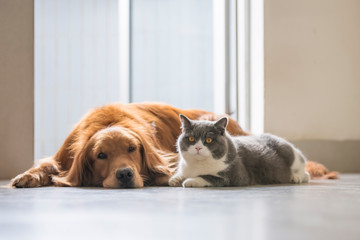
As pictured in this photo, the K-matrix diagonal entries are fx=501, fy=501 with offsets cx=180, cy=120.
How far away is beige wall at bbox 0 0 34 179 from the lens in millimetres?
3182

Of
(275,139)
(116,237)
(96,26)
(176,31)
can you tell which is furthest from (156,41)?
(116,237)

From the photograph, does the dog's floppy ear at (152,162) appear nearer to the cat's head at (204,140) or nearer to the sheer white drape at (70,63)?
the cat's head at (204,140)

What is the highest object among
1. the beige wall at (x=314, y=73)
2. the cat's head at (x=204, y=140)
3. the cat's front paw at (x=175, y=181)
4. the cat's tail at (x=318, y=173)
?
the beige wall at (x=314, y=73)

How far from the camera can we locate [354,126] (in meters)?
3.96

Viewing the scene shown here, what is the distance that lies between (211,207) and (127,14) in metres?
2.48

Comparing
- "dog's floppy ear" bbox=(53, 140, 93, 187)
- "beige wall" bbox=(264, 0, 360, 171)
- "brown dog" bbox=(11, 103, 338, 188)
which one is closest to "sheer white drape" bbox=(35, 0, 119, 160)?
"brown dog" bbox=(11, 103, 338, 188)

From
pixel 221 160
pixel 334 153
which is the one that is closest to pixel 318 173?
pixel 334 153

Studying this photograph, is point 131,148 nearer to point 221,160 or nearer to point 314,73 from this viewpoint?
point 221,160

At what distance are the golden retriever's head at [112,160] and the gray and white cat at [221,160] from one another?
0.19 meters

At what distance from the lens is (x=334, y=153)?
3.90 metres

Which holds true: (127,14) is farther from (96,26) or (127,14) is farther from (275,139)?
(275,139)

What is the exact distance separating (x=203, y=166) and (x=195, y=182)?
0.11 metres

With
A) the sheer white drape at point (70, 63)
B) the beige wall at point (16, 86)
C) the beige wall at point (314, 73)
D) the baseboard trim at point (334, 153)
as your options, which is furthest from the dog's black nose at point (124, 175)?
the baseboard trim at point (334, 153)

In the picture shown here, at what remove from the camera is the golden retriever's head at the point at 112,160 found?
2490 mm
